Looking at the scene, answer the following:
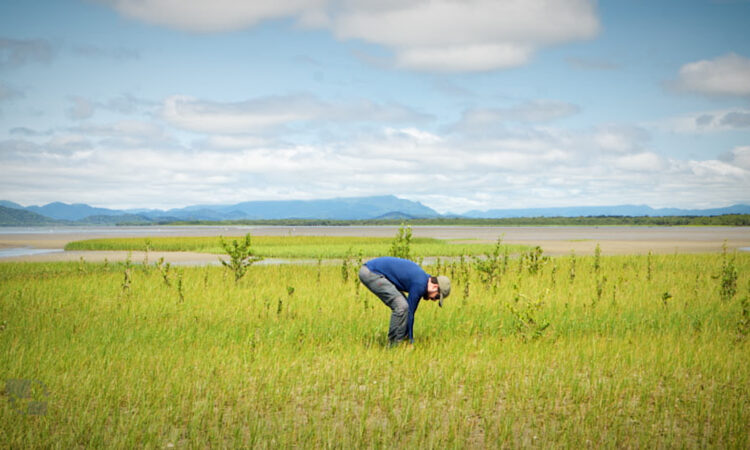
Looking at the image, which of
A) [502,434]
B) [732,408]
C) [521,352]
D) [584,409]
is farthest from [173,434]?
[732,408]

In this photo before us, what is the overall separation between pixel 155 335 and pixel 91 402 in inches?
154

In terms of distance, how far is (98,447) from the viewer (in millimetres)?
5621

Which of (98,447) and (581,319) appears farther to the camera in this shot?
(581,319)

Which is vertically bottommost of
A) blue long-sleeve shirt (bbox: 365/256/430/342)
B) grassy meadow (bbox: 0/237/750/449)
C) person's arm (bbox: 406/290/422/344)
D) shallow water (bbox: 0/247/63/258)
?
shallow water (bbox: 0/247/63/258)

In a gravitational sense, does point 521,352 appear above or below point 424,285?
below

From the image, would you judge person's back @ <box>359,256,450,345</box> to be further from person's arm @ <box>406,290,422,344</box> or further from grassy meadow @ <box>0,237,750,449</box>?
grassy meadow @ <box>0,237,750,449</box>

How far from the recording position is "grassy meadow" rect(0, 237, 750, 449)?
6.15 meters

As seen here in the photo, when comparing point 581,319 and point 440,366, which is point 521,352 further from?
point 581,319

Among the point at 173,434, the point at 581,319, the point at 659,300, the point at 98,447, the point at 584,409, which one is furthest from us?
the point at 659,300

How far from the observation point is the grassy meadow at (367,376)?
20.2 feet

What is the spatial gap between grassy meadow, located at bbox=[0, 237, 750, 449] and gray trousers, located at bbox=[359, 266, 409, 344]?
1.25ft

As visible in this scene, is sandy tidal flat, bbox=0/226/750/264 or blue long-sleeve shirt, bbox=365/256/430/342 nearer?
blue long-sleeve shirt, bbox=365/256/430/342

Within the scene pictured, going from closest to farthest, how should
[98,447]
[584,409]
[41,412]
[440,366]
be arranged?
[98,447]
[41,412]
[584,409]
[440,366]

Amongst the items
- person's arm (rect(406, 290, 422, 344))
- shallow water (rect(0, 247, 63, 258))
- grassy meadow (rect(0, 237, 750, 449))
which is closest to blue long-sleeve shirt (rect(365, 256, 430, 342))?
person's arm (rect(406, 290, 422, 344))
